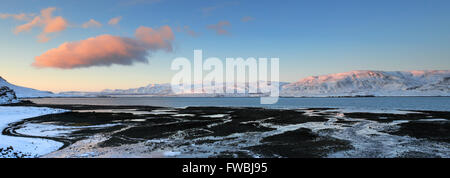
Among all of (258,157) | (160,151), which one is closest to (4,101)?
(160,151)

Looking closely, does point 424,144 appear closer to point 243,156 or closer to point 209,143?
point 243,156

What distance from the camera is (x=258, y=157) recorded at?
14.6m

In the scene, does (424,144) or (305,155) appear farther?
(424,144)

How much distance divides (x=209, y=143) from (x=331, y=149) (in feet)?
30.7
